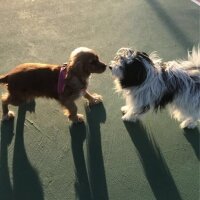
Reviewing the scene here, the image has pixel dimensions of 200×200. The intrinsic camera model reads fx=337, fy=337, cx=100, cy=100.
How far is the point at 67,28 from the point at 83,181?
253cm

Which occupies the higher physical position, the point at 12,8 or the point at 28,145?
the point at 12,8

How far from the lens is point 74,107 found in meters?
3.73

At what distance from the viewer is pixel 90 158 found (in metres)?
3.61

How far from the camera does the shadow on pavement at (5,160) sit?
332cm

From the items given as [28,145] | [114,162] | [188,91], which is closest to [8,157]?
[28,145]

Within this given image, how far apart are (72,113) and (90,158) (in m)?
0.54

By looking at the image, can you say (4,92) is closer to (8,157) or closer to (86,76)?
(8,157)

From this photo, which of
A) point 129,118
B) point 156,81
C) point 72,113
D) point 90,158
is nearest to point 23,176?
point 90,158

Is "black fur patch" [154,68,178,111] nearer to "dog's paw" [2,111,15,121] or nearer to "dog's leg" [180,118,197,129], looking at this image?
"dog's leg" [180,118,197,129]

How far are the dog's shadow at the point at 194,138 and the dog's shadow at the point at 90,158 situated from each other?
3.16 ft

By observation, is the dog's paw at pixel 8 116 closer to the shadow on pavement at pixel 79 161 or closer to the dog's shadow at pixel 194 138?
the shadow on pavement at pixel 79 161

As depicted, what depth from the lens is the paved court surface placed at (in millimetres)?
3363

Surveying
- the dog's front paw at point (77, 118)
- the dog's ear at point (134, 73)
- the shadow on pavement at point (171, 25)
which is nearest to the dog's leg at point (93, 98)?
the dog's front paw at point (77, 118)

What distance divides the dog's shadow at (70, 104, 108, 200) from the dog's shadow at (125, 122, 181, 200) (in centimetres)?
38
